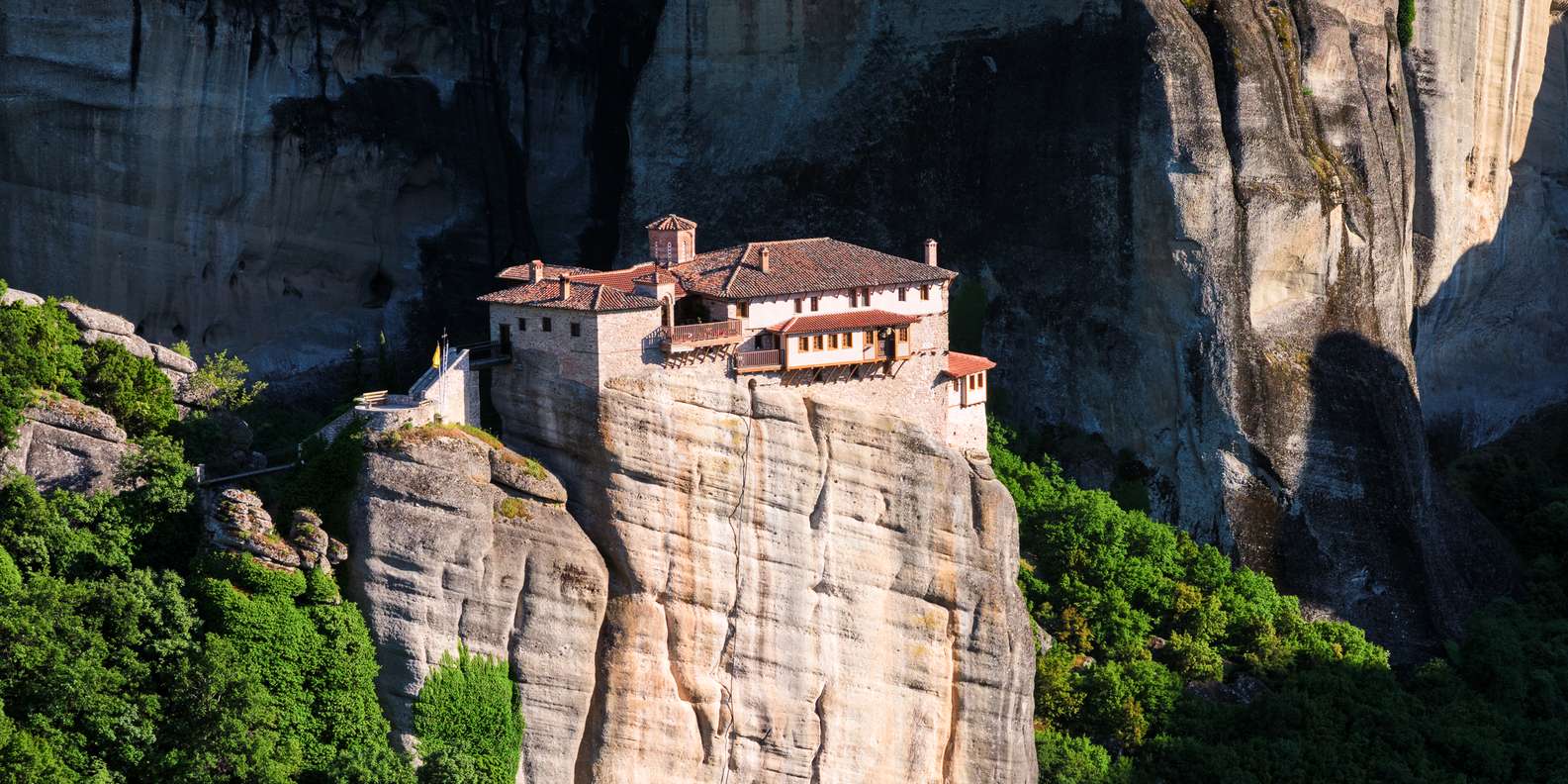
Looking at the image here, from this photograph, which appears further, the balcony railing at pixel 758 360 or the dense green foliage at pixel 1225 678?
the dense green foliage at pixel 1225 678

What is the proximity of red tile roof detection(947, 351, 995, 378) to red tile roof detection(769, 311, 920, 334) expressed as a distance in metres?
2.22

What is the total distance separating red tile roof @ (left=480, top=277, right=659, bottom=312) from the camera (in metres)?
57.0

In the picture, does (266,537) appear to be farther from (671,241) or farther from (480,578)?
(671,241)

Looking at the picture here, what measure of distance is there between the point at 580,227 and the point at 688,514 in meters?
21.2

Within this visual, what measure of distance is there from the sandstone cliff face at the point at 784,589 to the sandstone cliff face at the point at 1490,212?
2584cm

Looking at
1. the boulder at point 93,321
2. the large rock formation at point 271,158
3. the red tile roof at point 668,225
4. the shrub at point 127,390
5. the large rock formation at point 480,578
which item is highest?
the large rock formation at point 271,158

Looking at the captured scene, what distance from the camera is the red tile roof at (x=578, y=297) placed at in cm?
5700

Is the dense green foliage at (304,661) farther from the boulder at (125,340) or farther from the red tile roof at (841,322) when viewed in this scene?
the red tile roof at (841,322)

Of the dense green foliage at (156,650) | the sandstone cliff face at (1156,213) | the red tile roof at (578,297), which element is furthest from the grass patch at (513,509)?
the sandstone cliff face at (1156,213)

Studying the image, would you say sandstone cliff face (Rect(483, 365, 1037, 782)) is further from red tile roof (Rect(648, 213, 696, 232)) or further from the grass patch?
red tile roof (Rect(648, 213, 696, 232))

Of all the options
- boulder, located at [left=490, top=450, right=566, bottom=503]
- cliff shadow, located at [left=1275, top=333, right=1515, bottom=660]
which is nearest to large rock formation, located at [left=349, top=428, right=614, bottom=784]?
boulder, located at [left=490, top=450, right=566, bottom=503]

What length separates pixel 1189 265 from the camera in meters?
70.1

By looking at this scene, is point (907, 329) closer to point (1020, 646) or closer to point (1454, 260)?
point (1020, 646)

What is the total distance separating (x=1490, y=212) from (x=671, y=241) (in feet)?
115
